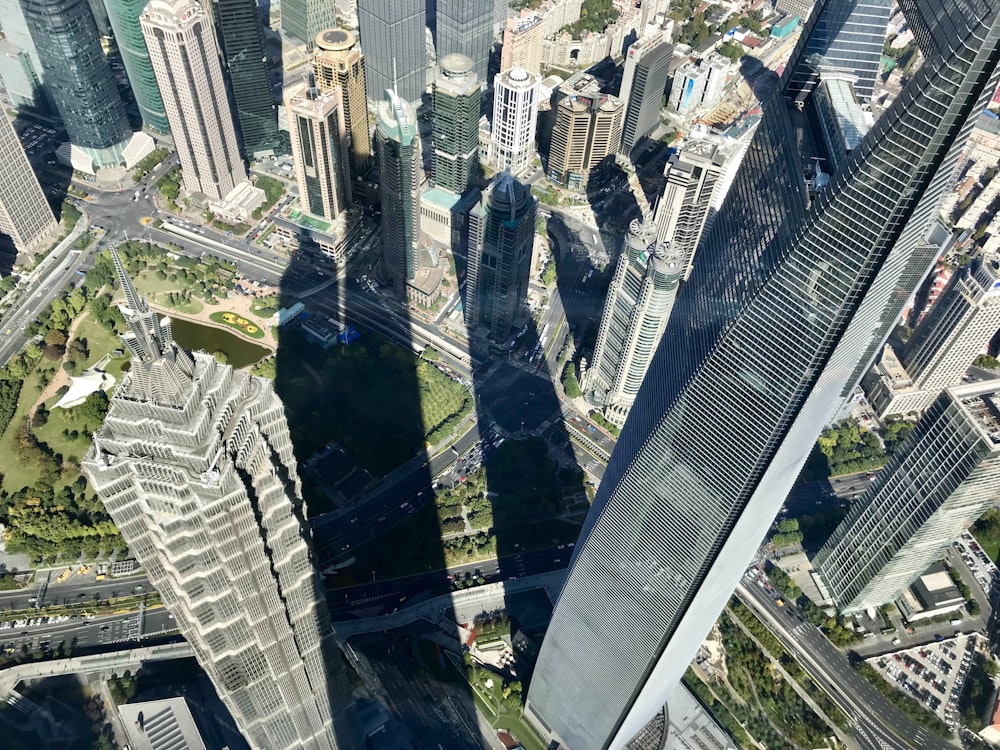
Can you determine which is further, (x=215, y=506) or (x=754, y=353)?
(x=215, y=506)

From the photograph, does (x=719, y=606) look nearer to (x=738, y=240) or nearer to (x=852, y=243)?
(x=738, y=240)

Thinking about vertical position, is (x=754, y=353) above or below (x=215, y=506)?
above

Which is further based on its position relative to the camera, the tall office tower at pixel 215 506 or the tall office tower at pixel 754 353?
the tall office tower at pixel 215 506

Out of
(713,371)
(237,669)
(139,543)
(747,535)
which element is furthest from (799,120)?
(237,669)
